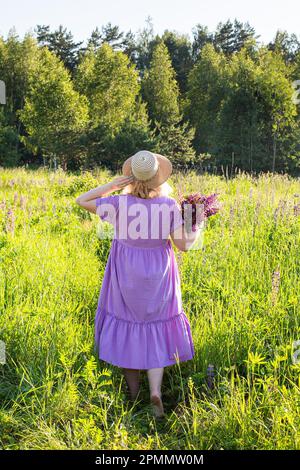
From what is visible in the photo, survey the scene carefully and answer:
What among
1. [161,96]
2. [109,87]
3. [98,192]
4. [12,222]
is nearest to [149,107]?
[161,96]

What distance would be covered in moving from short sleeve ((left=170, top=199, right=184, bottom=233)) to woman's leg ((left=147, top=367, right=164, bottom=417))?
810 mm

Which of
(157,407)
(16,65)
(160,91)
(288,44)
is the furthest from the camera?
(288,44)

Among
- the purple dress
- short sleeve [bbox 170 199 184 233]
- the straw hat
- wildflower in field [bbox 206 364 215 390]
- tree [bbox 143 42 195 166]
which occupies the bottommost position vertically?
wildflower in field [bbox 206 364 215 390]

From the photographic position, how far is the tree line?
18688mm

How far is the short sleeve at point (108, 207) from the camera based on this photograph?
9.11 feet

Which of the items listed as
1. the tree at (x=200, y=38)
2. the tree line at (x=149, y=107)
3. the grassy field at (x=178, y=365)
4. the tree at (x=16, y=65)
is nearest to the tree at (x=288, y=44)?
the tree line at (x=149, y=107)

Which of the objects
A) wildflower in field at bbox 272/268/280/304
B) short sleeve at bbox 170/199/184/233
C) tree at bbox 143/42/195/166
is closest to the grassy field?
wildflower in field at bbox 272/268/280/304

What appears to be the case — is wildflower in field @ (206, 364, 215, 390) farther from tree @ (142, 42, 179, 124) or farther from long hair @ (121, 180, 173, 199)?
tree @ (142, 42, 179, 124)

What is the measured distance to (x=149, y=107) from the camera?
29938 mm

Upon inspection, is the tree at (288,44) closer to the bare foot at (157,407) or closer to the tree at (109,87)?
the tree at (109,87)

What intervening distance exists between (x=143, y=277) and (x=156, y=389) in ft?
2.04

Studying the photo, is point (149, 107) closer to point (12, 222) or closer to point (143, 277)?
point (12, 222)

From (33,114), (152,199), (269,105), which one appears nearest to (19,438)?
(152,199)
